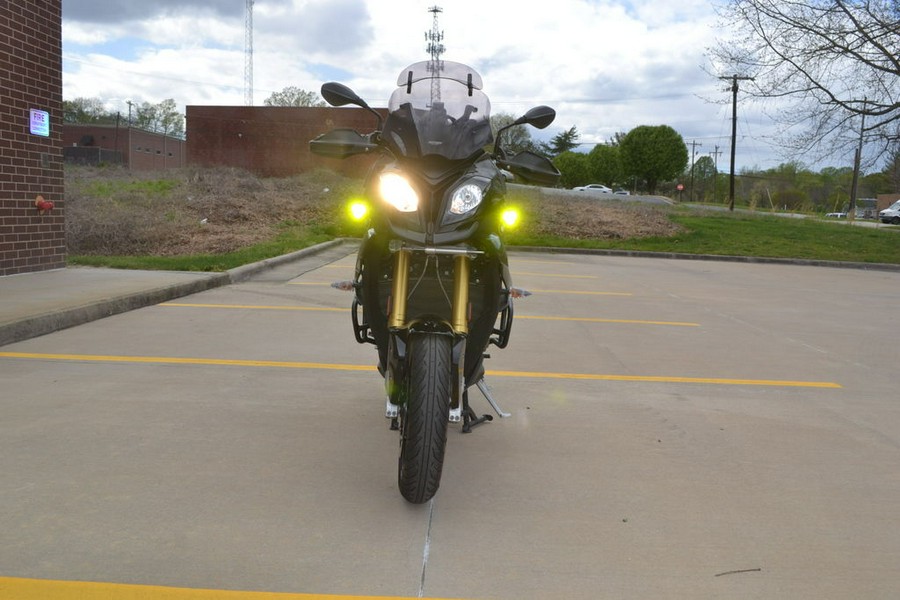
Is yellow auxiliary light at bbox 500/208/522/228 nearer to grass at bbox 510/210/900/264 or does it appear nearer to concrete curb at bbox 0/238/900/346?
concrete curb at bbox 0/238/900/346

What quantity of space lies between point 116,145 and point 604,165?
47.9 meters

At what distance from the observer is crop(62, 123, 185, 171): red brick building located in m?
69.1

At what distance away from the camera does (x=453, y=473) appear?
4102 millimetres

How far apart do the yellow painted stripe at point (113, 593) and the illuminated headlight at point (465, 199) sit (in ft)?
5.52

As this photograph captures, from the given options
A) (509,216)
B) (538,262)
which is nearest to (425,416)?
(509,216)

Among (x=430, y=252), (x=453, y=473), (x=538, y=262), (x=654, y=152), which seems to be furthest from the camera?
(x=654, y=152)

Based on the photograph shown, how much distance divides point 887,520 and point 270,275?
34.8 feet

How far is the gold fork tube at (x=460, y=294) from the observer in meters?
3.64

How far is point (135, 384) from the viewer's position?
5609mm

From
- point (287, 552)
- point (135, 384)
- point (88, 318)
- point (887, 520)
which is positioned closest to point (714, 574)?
point (887, 520)

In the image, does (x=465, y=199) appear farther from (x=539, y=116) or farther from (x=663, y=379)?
(x=663, y=379)

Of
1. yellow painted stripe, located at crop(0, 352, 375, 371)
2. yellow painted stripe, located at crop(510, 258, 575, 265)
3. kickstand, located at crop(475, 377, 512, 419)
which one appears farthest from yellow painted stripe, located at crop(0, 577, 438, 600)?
yellow painted stripe, located at crop(510, 258, 575, 265)

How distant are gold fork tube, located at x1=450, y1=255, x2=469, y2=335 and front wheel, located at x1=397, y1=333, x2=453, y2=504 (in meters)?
0.17

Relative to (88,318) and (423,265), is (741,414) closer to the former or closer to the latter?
(423,265)
